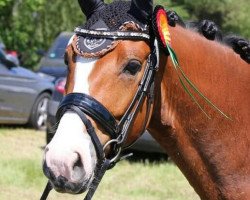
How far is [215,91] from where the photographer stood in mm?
3463

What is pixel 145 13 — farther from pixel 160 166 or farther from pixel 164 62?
pixel 160 166

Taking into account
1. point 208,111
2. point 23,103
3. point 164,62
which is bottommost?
point 23,103

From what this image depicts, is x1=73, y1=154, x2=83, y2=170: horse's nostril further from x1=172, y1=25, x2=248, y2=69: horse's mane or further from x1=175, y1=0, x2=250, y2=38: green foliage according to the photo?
x1=175, y1=0, x2=250, y2=38: green foliage

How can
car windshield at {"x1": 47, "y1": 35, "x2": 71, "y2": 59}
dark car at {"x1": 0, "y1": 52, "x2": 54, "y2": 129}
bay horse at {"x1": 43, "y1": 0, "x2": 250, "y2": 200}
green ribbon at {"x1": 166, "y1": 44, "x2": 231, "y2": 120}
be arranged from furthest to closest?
1. car windshield at {"x1": 47, "y1": 35, "x2": 71, "y2": 59}
2. dark car at {"x1": 0, "y1": 52, "x2": 54, "y2": 129}
3. green ribbon at {"x1": 166, "y1": 44, "x2": 231, "y2": 120}
4. bay horse at {"x1": 43, "y1": 0, "x2": 250, "y2": 200}

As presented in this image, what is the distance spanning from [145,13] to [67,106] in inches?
25.3

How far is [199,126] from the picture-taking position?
3.41m

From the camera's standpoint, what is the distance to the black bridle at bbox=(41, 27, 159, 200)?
116 inches

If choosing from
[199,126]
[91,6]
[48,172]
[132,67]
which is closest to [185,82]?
[199,126]

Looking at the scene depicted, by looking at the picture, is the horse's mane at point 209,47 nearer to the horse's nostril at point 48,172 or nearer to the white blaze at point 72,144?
the white blaze at point 72,144

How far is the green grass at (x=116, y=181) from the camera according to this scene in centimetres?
765

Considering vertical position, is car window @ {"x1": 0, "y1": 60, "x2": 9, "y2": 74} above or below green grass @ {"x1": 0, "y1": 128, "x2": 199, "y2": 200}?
below

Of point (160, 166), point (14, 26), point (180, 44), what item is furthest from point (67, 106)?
point (14, 26)

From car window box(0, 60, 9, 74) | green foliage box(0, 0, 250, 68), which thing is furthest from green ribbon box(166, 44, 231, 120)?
green foliage box(0, 0, 250, 68)

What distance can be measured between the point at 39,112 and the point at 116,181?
509 centimetres
